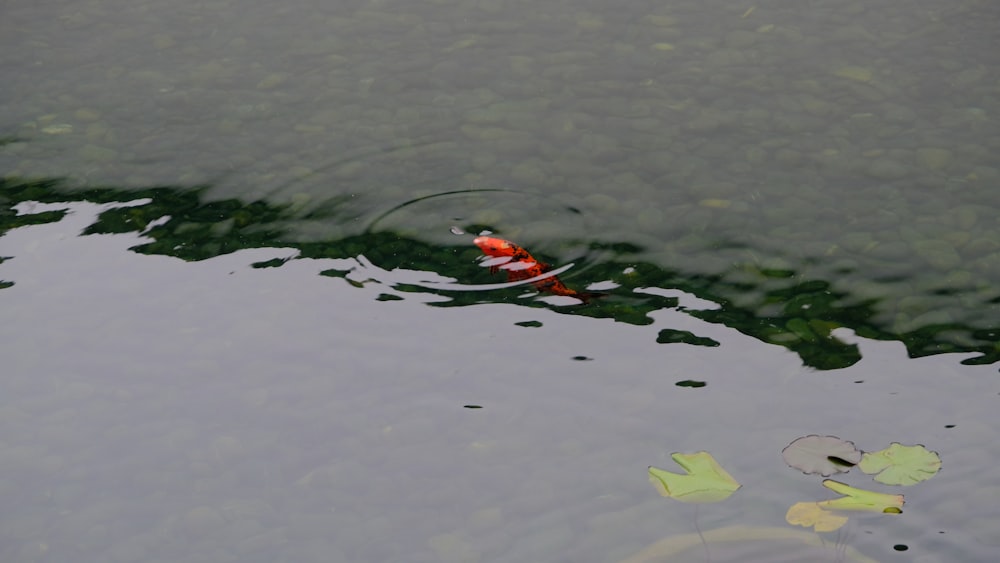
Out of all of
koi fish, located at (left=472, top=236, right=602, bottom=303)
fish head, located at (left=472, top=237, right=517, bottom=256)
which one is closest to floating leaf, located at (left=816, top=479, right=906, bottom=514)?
koi fish, located at (left=472, top=236, right=602, bottom=303)

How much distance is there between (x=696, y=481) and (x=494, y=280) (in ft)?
2.59

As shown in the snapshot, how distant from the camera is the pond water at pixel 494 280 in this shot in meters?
1.97

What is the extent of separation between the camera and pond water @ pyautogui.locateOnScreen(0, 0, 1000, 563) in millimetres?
1971

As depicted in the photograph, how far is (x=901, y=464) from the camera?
194cm

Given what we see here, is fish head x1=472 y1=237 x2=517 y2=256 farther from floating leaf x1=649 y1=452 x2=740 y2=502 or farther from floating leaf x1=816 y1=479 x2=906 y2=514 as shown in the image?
floating leaf x1=816 y1=479 x2=906 y2=514

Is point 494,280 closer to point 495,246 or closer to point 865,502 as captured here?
point 495,246

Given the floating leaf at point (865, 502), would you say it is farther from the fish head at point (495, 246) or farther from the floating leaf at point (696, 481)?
the fish head at point (495, 246)

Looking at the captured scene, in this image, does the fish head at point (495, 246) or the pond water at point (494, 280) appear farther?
the fish head at point (495, 246)

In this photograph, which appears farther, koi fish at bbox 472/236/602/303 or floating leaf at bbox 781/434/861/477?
→ koi fish at bbox 472/236/602/303

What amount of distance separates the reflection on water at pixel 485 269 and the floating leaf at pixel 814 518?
0.45 metres

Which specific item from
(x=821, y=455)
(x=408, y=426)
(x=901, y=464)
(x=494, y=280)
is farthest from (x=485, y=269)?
(x=901, y=464)

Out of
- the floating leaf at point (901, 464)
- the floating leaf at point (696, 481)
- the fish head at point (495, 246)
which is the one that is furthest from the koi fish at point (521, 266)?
the floating leaf at point (901, 464)

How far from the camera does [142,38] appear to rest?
12.1 ft

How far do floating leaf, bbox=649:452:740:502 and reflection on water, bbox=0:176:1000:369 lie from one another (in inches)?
Result: 15.8
